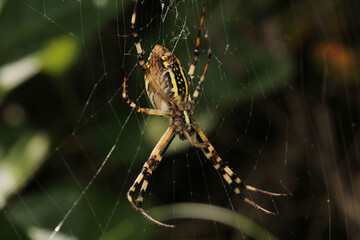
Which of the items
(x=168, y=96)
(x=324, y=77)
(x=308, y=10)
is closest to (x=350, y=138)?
(x=324, y=77)

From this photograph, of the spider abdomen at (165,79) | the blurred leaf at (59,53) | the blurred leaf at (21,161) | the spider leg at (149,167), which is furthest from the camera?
the blurred leaf at (59,53)

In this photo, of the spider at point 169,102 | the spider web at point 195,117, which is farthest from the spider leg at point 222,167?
the spider web at point 195,117

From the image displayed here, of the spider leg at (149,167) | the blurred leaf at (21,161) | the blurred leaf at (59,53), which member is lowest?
the spider leg at (149,167)

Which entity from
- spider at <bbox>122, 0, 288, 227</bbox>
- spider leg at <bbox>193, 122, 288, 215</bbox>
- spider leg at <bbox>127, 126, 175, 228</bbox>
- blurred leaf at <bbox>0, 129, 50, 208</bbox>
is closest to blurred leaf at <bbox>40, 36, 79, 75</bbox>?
blurred leaf at <bbox>0, 129, 50, 208</bbox>

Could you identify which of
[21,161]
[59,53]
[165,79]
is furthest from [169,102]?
[21,161]

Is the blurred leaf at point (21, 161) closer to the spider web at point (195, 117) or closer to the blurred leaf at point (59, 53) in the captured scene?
the spider web at point (195, 117)

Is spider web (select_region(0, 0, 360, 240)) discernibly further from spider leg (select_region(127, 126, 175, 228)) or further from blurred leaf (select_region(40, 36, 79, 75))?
spider leg (select_region(127, 126, 175, 228))

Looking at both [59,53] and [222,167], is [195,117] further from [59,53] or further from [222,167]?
[59,53]
